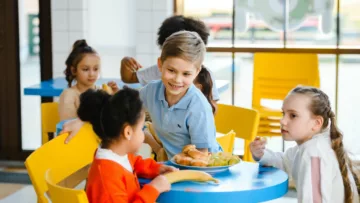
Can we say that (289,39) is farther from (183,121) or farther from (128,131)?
(128,131)

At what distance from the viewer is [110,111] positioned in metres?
2.43

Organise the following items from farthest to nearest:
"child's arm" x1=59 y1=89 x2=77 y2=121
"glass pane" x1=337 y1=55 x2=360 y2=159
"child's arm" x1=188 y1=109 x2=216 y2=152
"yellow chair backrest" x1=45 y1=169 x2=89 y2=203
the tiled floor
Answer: "glass pane" x1=337 y1=55 x2=360 y2=159 < the tiled floor < "child's arm" x1=59 y1=89 x2=77 y2=121 < "child's arm" x1=188 y1=109 x2=216 y2=152 < "yellow chair backrest" x1=45 y1=169 x2=89 y2=203

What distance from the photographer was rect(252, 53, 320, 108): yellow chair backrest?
5.33 m

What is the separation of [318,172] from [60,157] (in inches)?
39.3

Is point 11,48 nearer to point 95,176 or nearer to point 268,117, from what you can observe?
point 268,117

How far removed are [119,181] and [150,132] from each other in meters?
0.88

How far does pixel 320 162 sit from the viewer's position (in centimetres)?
263

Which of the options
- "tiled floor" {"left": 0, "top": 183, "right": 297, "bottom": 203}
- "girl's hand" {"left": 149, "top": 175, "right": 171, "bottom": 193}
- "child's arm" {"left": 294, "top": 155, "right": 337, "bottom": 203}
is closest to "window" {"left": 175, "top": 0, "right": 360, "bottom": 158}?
"tiled floor" {"left": 0, "top": 183, "right": 297, "bottom": 203}

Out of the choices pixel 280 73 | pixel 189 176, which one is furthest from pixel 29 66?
pixel 189 176

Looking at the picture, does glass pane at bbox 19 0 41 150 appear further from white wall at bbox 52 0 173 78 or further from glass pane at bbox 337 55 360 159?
glass pane at bbox 337 55 360 159

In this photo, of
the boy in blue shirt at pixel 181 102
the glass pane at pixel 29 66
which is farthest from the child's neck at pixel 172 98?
the glass pane at pixel 29 66

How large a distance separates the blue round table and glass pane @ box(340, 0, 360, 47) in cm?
314

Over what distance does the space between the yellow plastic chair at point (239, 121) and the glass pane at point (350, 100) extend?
2104 mm

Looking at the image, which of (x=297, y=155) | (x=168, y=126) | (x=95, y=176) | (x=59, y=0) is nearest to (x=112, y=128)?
(x=95, y=176)
